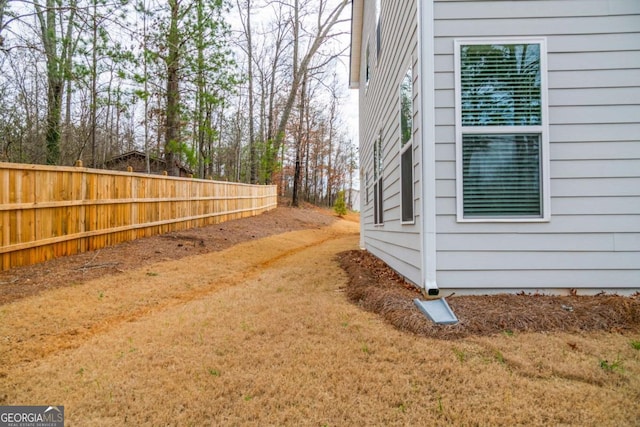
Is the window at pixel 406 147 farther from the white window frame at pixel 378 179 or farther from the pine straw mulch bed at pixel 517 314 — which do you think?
the white window frame at pixel 378 179

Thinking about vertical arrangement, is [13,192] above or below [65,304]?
above

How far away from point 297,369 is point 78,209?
5.57 metres

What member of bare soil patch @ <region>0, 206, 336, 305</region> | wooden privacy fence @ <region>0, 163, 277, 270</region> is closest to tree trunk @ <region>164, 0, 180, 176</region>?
wooden privacy fence @ <region>0, 163, 277, 270</region>

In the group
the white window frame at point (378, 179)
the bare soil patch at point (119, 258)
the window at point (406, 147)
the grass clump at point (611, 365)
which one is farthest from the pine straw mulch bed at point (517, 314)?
the bare soil patch at point (119, 258)

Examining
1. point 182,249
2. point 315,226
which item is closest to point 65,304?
point 182,249

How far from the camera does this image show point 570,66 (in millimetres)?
3590

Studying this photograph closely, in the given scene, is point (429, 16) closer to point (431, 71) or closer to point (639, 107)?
point (431, 71)

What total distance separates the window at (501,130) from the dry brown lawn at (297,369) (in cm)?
136

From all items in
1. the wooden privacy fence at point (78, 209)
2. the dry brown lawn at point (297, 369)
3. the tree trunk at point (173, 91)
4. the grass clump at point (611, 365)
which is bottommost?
the dry brown lawn at point (297, 369)

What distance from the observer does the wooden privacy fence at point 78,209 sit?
510cm

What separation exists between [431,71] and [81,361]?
4014 millimetres

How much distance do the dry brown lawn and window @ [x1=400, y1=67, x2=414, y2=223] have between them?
148 cm

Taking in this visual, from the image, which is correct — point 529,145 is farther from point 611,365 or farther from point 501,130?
point 611,365

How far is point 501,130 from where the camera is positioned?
362 cm
